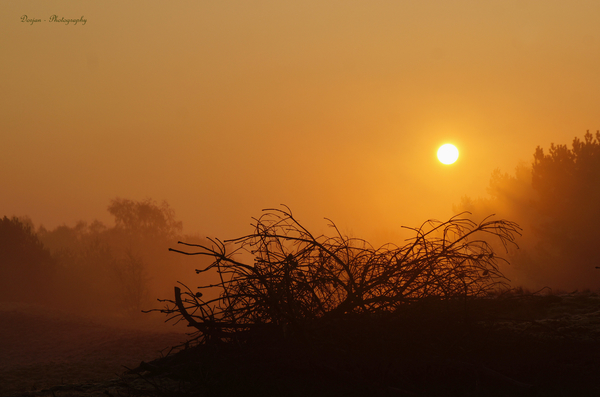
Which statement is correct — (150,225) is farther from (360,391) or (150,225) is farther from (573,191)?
(360,391)

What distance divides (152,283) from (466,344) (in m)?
54.8

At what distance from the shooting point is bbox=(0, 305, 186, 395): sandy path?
38.3 feet

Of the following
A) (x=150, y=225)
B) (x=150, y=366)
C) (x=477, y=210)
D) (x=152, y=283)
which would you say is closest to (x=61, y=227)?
(x=150, y=225)

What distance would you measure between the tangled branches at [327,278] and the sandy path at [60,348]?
748 cm

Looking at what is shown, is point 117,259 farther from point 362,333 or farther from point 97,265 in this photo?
point 362,333

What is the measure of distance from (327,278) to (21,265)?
135 ft

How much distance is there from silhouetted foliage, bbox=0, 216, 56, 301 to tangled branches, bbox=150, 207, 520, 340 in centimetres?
4001

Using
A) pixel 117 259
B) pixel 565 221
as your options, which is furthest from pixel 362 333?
pixel 117 259

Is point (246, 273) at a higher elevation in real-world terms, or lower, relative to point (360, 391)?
higher

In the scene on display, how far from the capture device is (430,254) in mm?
3686

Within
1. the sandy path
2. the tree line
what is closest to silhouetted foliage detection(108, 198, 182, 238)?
the tree line

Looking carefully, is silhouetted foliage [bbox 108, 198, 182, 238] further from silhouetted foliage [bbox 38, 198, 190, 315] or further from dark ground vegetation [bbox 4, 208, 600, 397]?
dark ground vegetation [bbox 4, 208, 600, 397]

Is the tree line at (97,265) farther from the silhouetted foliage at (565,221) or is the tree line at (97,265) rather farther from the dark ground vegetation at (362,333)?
the dark ground vegetation at (362,333)

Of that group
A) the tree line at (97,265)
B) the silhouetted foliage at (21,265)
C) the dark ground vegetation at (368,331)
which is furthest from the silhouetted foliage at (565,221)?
the silhouetted foliage at (21,265)
